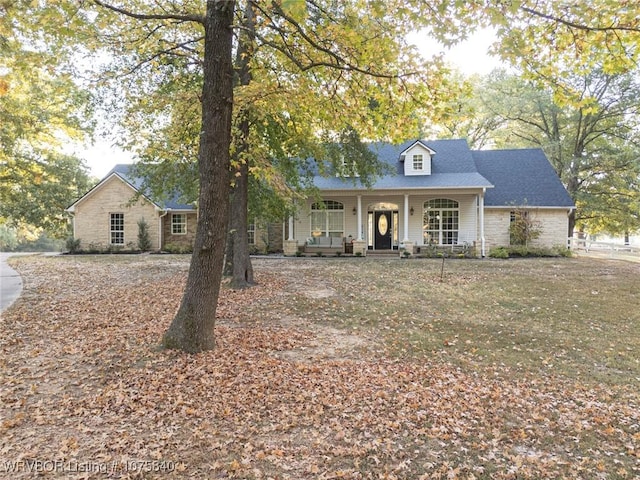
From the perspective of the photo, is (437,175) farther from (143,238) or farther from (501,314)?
(143,238)

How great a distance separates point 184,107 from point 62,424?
7.01m

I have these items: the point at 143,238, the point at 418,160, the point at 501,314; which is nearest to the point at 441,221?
the point at 418,160

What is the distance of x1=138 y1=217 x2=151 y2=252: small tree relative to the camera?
2258 centimetres

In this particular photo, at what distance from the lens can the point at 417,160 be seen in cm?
2198

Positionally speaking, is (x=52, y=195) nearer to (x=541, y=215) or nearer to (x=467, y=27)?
(x=467, y=27)

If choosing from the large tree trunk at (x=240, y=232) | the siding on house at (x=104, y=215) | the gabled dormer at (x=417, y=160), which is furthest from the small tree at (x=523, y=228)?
the siding on house at (x=104, y=215)

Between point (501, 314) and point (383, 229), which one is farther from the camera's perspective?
point (383, 229)

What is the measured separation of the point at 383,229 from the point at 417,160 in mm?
4298

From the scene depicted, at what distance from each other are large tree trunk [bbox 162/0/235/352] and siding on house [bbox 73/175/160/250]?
18.8 meters

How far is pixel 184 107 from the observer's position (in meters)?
8.91

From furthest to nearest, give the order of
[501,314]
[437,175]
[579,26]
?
[437,175] → [501,314] → [579,26]

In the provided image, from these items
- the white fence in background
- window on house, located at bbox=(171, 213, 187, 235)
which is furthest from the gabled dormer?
window on house, located at bbox=(171, 213, 187, 235)

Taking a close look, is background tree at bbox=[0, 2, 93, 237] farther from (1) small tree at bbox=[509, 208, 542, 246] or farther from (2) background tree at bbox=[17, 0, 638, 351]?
(1) small tree at bbox=[509, 208, 542, 246]

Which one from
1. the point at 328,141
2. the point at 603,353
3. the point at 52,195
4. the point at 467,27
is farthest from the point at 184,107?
the point at 52,195
